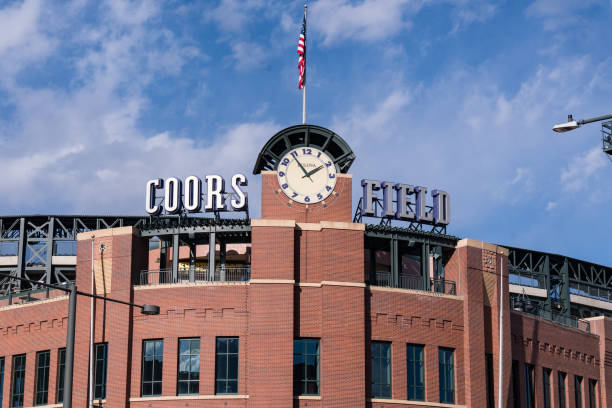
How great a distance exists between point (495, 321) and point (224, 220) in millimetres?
17896

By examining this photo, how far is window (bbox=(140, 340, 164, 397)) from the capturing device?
196ft

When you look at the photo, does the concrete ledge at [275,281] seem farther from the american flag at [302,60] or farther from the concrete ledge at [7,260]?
the concrete ledge at [7,260]

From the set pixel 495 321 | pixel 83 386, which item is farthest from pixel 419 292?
pixel 83 386

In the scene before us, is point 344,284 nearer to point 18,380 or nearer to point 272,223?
point 272,223

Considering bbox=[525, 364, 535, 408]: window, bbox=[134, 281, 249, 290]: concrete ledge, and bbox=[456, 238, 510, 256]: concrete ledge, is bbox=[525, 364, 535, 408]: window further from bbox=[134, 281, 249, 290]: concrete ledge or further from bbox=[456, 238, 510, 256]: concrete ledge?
bbox=[134, 281, 249, 290]: concrete ledge

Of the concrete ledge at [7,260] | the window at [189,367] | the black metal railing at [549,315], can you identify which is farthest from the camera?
the concrete ledge at [7,260]

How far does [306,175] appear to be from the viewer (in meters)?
64.0

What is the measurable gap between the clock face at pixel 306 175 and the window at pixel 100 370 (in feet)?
46.7

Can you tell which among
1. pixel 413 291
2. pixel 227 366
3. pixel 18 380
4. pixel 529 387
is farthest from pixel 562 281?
pixel 18 380

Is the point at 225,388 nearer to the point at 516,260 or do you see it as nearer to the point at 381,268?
the point at 381,268

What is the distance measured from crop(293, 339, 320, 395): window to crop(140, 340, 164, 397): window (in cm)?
772

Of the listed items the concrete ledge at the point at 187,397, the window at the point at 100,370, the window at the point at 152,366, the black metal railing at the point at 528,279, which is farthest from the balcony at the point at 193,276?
the black metal railing at the point at 528,279

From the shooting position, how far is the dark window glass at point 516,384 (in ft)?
218

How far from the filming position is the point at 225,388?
59000 millimetres
